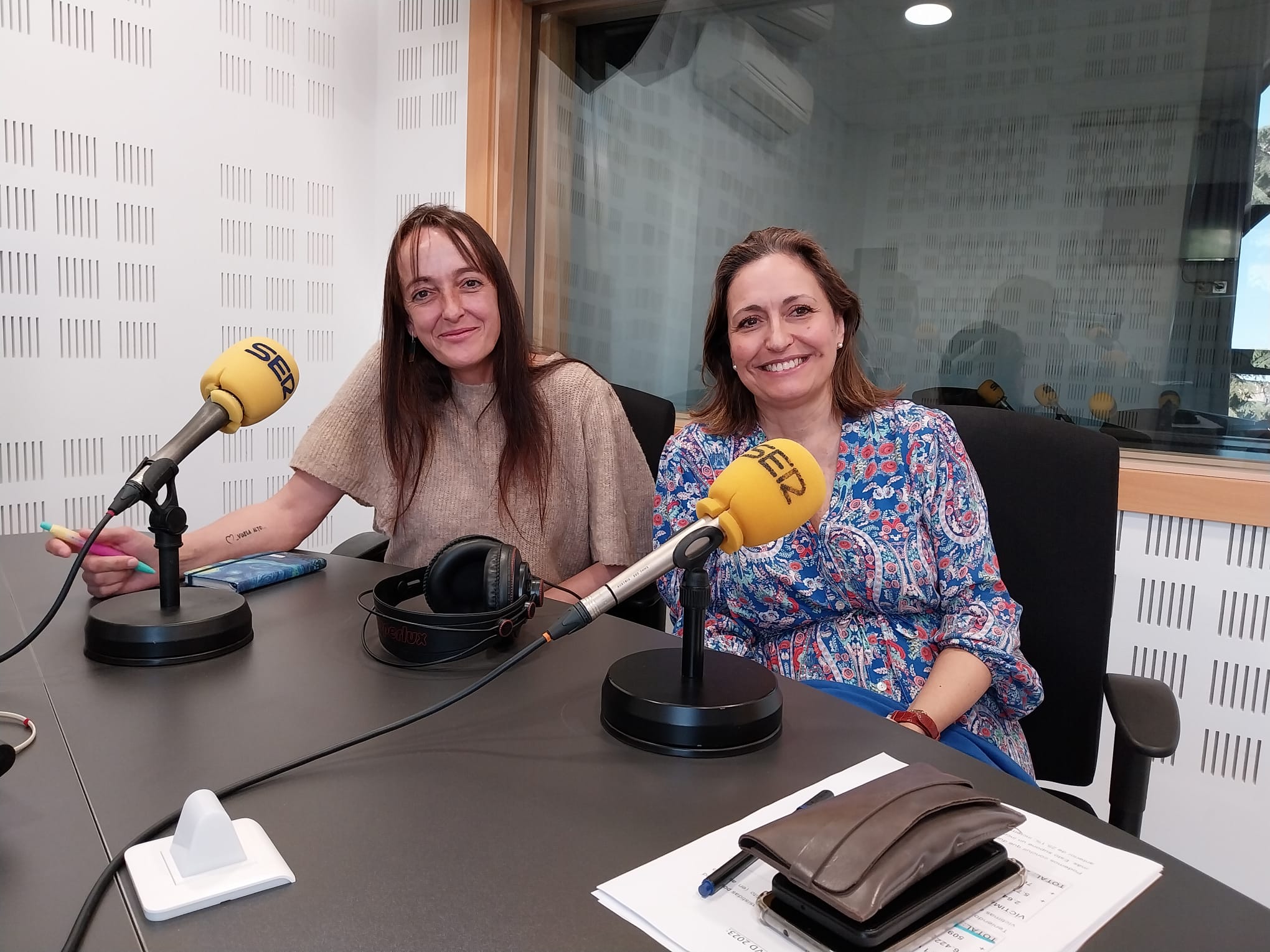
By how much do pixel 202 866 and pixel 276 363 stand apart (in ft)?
2.22

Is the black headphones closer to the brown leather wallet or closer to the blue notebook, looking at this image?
the blue notebook

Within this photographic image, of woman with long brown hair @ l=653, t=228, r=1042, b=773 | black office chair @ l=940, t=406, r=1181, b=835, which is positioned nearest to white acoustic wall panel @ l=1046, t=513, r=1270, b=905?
black office chair @ l=940, t=406, r=1181, b=835

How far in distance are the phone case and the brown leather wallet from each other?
3cm

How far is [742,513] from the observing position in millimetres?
830

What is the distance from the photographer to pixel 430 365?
1.76m

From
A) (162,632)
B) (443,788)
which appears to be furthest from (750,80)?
(443,788)

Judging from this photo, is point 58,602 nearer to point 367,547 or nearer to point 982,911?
point 367,547

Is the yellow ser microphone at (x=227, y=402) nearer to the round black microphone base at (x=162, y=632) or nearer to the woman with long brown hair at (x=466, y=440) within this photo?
the round black microphone base at (x=162, y=632)

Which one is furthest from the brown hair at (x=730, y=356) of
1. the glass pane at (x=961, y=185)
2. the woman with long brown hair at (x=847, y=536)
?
the glass pane at (x=961, y=185)

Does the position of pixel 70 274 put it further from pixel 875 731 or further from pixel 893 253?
pixel 875 731

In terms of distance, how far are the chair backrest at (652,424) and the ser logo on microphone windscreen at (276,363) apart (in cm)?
80

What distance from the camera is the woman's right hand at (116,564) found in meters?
1.22

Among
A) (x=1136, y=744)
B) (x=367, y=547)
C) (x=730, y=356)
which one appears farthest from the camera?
(x=367, y=547)

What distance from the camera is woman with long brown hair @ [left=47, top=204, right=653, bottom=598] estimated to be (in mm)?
1659
